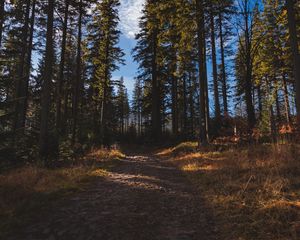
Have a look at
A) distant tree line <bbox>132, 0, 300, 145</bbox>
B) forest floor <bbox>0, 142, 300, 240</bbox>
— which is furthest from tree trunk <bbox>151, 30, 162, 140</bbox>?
forest floor <bbox>0, 142, 300, 240</bbox>

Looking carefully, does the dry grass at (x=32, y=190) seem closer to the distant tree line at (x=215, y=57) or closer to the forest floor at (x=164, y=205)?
the forest floor at (x=164, y=205)

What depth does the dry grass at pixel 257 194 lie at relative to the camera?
12.4 feet

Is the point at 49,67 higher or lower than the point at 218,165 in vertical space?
higher

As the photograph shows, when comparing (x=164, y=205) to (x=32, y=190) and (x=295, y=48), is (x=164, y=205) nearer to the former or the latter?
(x=32, y=190)

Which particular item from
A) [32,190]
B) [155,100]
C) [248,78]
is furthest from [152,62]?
[32,190]

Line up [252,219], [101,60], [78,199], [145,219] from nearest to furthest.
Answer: [252,219]
[145,219]
[78,199]
[101,60]

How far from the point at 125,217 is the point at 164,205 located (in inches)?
43.2

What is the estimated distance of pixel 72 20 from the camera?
19062mm

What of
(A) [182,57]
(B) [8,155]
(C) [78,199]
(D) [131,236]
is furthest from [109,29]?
(D) [131,236]

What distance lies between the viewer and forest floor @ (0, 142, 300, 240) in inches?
Result: 152

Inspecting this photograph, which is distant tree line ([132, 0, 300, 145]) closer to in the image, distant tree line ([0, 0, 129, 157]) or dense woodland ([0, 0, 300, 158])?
dense woodland ([0, 0, 300, 158])

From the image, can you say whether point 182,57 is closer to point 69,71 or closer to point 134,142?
point 134,142

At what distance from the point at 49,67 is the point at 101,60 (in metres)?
11.3

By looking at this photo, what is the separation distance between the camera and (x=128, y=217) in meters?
4.55
